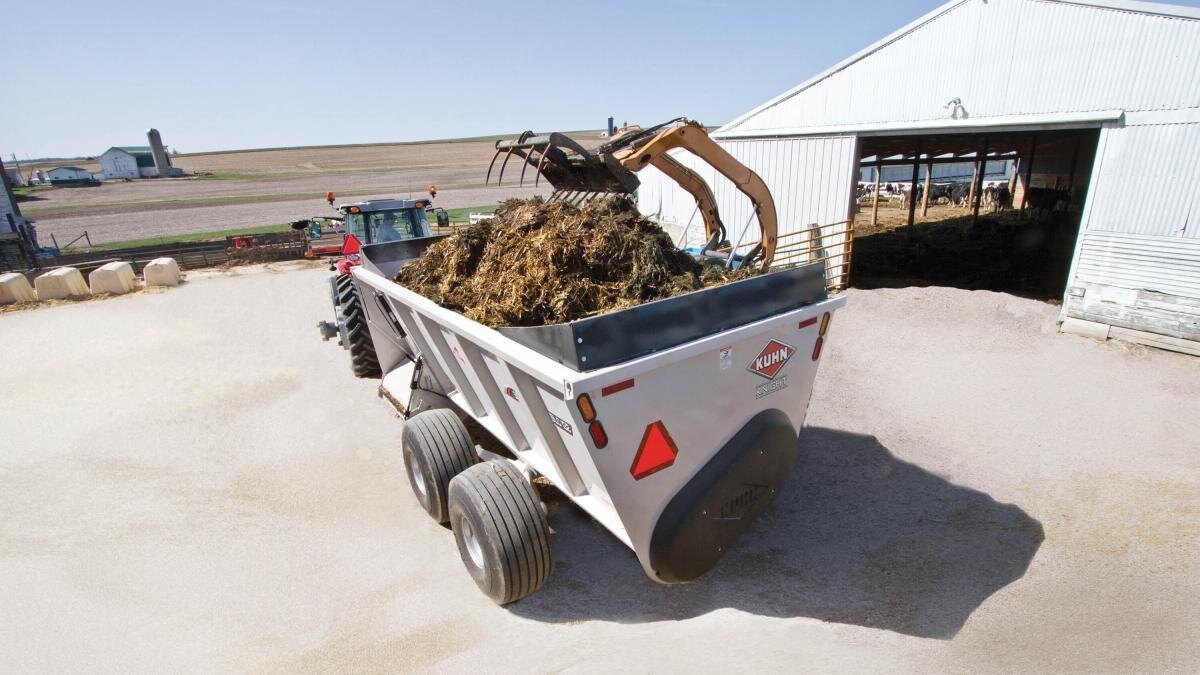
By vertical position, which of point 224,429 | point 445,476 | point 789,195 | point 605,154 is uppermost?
point 605,154

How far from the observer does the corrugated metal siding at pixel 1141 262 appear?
7477 mm

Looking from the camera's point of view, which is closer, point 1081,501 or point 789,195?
point 1081,501

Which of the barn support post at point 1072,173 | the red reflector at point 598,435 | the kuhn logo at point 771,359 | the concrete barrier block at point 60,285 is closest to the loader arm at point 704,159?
the kuhn logo at point 771,359

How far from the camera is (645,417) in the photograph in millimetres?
3096

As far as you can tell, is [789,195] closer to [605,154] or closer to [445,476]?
[605,154]

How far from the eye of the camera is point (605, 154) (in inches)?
213

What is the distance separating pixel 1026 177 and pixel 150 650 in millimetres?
27738

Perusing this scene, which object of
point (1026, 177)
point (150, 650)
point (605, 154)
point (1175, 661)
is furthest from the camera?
point (1026, 177)

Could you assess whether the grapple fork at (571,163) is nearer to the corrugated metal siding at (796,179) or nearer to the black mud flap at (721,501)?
the black mud flap at (721,501)

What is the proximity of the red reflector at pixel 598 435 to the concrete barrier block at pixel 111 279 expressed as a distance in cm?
1522

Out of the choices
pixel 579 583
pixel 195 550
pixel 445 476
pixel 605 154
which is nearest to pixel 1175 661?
pixel 579 583

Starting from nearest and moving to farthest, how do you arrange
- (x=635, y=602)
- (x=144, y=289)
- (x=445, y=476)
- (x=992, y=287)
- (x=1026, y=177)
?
(x=635, y=602) → (x=445, y=476) → (x=992, y=287) → (x=144, y=289) → (x=1026, y=177)

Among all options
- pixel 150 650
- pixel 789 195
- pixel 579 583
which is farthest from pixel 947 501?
pixel 789 195

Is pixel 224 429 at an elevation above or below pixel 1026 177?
below
